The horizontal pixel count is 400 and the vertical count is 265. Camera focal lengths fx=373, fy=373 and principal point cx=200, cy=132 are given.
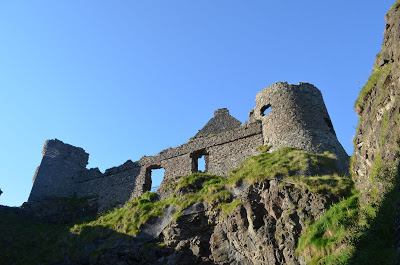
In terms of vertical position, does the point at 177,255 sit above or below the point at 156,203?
below

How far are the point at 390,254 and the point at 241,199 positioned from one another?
9.21 meters

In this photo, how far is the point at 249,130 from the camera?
2408cm

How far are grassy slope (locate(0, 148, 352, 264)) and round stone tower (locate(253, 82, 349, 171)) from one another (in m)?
1.19

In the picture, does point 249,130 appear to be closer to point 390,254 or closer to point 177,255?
point 177,255

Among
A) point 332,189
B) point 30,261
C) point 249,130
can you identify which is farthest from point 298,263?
point 30,261

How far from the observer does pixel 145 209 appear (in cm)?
2045

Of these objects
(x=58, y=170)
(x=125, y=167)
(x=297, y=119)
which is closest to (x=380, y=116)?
(x=297, y=119)

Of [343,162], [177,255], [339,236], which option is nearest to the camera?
[339,236]

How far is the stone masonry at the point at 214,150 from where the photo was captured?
72.9 feet

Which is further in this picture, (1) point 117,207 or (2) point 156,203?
(1) point 117,207

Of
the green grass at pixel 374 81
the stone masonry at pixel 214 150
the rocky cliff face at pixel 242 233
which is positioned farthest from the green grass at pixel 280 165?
the green grass at pixel 374 81

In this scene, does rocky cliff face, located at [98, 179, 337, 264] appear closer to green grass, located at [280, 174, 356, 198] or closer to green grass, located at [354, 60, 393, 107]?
green grass, located at [280, 174, 356, 198]

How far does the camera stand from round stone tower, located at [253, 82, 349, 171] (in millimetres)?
21219

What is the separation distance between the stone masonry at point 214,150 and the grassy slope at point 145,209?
1821 mm
